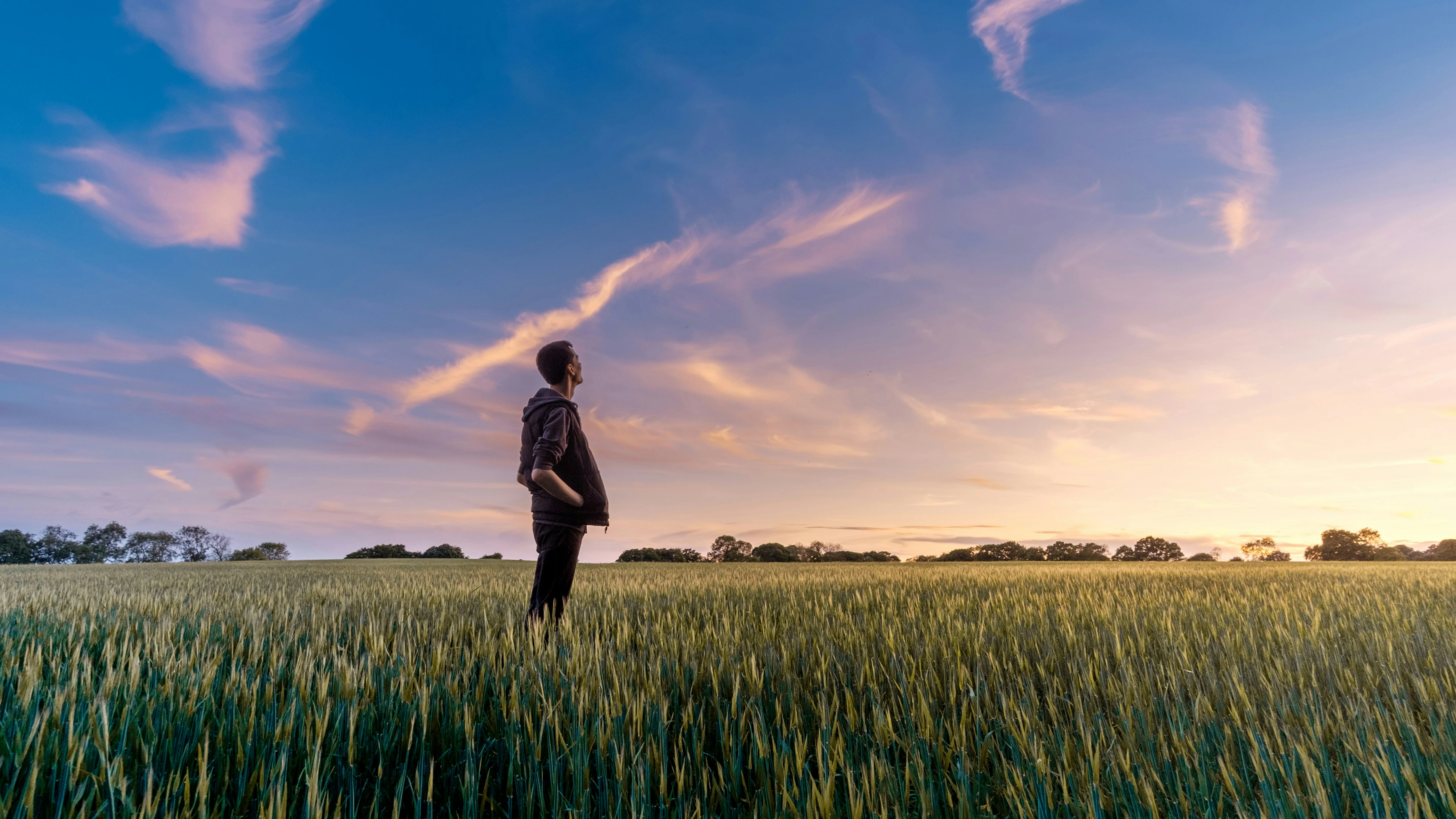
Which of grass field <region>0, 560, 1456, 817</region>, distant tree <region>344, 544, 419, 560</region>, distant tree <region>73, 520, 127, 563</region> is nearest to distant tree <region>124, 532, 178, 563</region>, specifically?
distant tree <region>73, 520, 127, 563</region>

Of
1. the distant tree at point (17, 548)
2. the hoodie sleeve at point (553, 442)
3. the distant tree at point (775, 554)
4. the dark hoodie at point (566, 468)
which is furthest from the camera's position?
the distant tree at point (17, 548)

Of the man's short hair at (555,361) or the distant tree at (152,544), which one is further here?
the distant tree at (152,544)

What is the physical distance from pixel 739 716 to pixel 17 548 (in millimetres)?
88733

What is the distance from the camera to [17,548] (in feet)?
200

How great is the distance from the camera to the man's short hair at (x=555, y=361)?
4.79 metres

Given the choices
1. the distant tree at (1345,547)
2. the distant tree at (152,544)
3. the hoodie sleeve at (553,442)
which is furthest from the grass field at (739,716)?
the distant tree at (152,544)

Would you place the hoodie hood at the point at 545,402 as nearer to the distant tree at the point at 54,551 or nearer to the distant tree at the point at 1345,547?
the distant tree at the point at 1345,547

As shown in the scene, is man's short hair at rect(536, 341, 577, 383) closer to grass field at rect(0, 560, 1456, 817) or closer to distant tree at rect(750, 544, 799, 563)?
grass field at rect(0, 560, 1456, 817)

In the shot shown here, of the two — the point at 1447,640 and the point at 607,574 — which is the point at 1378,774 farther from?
the point at 607,574

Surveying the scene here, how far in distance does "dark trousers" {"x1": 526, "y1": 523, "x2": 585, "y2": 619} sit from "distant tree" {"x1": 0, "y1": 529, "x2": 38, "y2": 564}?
82.5 metres

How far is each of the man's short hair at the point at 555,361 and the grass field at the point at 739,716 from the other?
179 cm

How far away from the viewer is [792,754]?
2420 mm

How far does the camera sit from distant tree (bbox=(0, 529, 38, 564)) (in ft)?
196

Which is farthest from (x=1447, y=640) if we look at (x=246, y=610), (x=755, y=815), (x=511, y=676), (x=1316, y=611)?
(x=246, y=610)
